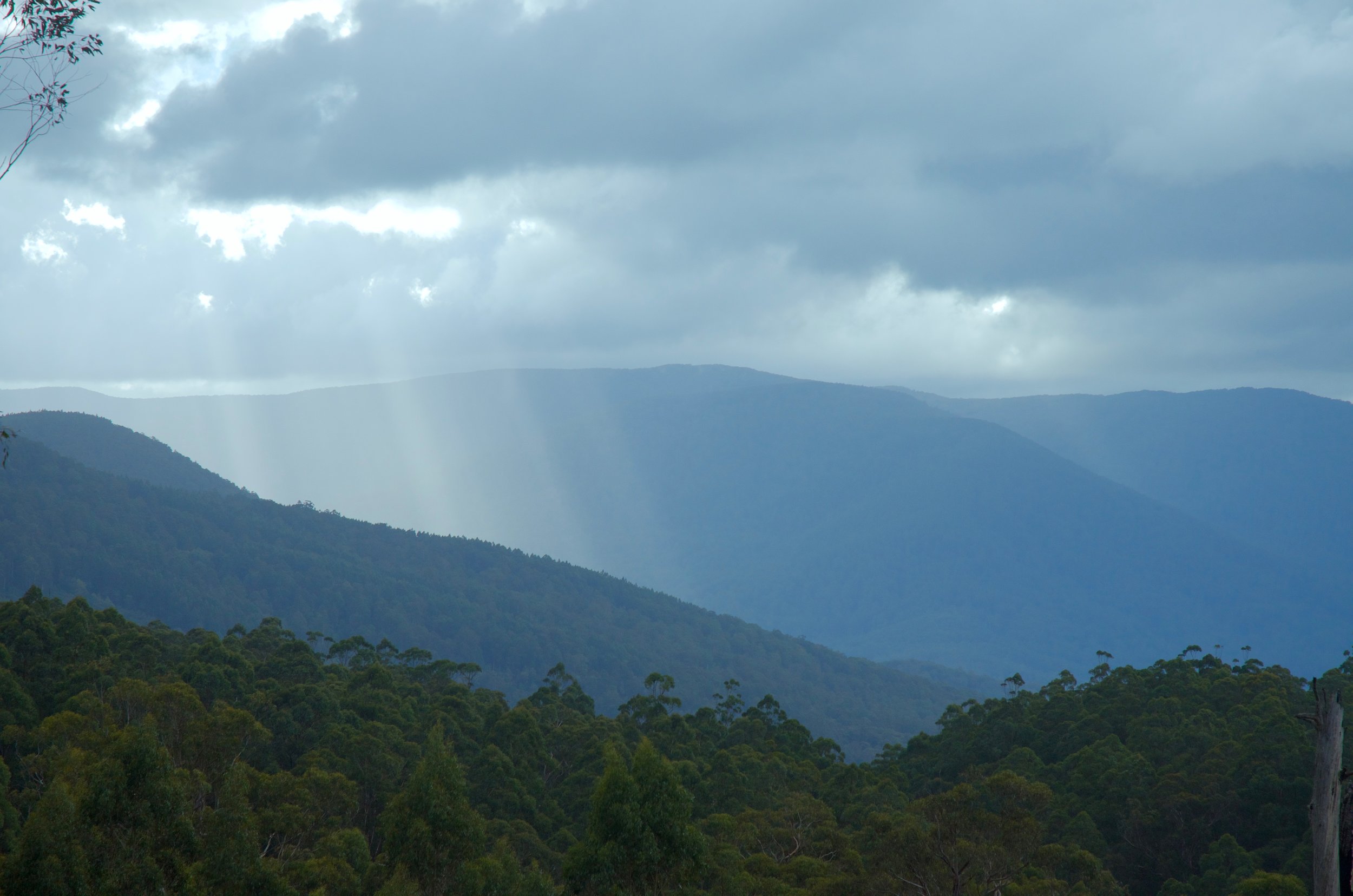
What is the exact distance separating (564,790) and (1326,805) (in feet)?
161

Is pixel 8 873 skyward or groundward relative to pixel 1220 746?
skyward

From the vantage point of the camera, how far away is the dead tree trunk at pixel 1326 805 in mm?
10773

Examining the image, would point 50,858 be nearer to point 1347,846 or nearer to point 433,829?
point 433,829

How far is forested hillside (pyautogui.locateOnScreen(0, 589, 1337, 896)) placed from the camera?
79.0 feet

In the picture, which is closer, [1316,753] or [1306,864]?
[1316,753]

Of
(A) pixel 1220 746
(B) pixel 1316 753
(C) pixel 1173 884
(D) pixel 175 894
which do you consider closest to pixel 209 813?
(D) pixel 175 894

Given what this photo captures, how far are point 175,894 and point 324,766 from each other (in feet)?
86.8

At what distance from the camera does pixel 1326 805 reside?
36.0ft

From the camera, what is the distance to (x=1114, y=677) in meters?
87.0

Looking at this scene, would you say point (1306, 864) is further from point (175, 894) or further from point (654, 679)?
point (654, 679)

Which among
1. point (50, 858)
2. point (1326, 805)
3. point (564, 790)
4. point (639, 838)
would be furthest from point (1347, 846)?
point (564, 790)

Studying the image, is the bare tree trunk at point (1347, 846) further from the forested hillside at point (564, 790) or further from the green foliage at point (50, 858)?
the green foliage at point (50, 858)

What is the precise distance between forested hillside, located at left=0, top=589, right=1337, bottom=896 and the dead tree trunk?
62.4 feet

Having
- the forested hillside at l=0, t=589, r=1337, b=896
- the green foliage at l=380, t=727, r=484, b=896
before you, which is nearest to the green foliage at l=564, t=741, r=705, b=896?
the forested hillside at l=0, t=589, r=1337, b=896
